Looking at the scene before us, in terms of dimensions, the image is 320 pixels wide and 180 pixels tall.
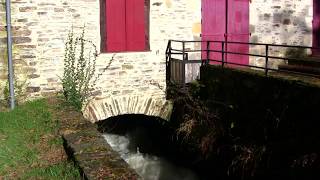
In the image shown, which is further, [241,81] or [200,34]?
[200,34]

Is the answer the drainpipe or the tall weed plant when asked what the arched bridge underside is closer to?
the tall weed plant

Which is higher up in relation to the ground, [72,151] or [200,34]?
[200,34]

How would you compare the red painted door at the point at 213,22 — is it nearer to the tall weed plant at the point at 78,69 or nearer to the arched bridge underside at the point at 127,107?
the arched bridge underside at the point at 127,107

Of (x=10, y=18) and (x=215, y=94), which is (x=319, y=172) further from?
(x=10, y=18)

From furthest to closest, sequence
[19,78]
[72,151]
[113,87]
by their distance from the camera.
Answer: [113,87], [19,78], [72,151]

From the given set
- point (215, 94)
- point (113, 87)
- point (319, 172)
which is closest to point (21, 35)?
point (113, 87)

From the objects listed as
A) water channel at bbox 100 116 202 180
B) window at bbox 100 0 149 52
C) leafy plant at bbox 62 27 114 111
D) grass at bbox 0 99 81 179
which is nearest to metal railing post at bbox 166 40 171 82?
window at bbox 100 0 149 52

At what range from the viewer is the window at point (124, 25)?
396 inches

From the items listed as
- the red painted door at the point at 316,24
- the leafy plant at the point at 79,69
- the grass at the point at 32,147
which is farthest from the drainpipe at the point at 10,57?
the red painted door at the point at 316,24

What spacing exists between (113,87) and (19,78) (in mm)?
2151

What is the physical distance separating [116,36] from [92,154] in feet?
16.9

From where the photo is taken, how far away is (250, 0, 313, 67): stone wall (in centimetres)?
1206

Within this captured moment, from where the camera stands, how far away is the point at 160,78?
10.9 m

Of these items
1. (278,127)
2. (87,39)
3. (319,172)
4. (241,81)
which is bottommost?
(319,172)
